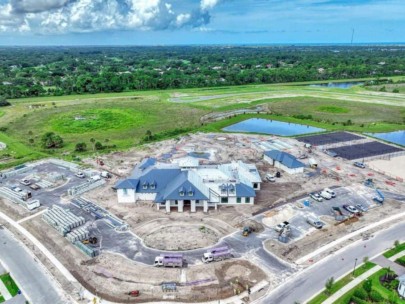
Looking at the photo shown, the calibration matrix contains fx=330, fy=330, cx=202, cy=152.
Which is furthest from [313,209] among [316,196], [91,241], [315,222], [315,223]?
[91,241]

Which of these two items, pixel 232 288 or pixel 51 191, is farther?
pixel 51 191

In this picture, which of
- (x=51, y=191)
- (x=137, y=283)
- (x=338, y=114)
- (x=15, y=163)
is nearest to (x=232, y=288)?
(x=137, y=283)

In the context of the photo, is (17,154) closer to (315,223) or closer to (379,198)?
(315,223)

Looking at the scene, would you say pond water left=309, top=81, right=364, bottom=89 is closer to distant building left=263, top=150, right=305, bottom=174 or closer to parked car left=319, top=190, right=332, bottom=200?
distant building left=263, top=150, right=305, bottom=174

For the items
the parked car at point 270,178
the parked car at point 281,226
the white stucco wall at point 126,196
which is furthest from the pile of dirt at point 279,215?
the white stucco wall at point 126,196

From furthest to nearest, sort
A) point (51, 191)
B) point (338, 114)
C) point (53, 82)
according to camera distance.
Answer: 1. point (53, 82)
2. point (338, 114)
3. point (51, 191)

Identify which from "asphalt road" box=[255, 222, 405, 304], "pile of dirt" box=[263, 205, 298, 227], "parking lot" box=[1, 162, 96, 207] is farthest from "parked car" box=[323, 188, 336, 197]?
"parking lot" box=[1, 162, 96, 207]

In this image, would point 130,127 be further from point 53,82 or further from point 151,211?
point 53,82
